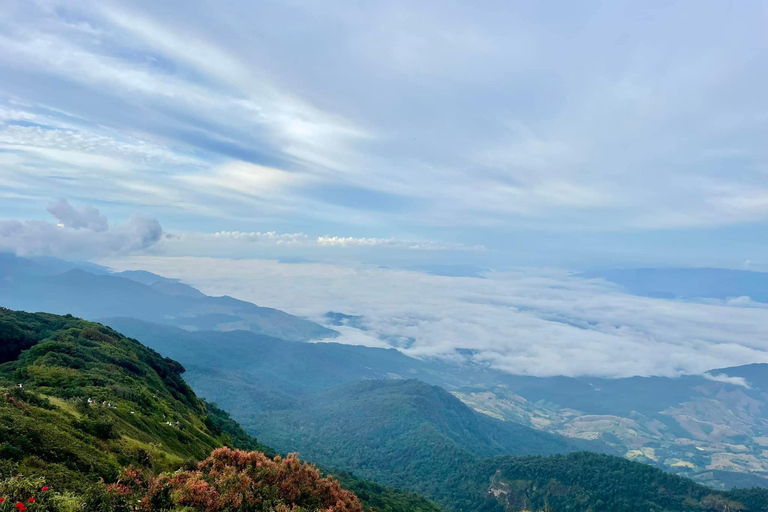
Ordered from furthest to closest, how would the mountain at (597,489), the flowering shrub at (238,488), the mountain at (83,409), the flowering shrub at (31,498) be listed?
the mountain at (597,489), the mountain at (83,409), the flowering shrub at (238,488), the flowering shrub at (31,498)

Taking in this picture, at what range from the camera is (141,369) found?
70.4 meters

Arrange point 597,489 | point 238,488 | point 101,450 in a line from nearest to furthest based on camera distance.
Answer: point 238,488 < point 101,450 < point 597,489

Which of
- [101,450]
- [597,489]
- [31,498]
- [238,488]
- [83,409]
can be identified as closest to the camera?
[31,498]

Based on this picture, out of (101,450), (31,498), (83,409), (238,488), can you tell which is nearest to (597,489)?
(83,409)

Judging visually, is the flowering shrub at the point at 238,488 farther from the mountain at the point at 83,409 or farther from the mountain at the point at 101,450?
the mountain at the point at 83,409

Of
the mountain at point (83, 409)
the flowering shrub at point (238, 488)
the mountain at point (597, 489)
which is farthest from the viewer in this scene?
the mountain at point (597, 489)

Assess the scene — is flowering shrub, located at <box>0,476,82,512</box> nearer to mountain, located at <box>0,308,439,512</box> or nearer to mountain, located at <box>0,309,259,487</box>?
mountain, located at <box>0,308,439,512</box>

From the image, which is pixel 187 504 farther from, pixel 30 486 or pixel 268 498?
pixel 30 486

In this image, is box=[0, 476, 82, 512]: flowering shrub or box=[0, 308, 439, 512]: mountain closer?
box=[0, 476, 82, 512]: flowering shrub

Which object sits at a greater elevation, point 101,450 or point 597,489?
point 101,450

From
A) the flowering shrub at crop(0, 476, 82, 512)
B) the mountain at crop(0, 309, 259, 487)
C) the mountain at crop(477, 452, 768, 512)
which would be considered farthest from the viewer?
the mountain at crop(477, 452, 768, 512)

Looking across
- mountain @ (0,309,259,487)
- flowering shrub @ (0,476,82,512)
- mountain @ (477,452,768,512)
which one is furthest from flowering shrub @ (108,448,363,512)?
mountain @ (477,452,768,512)

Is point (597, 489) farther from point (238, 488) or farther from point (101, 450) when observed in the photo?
point (101, 450)

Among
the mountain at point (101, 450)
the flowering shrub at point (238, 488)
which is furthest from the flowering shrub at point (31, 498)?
the flowering shrub at point (238, 488)
